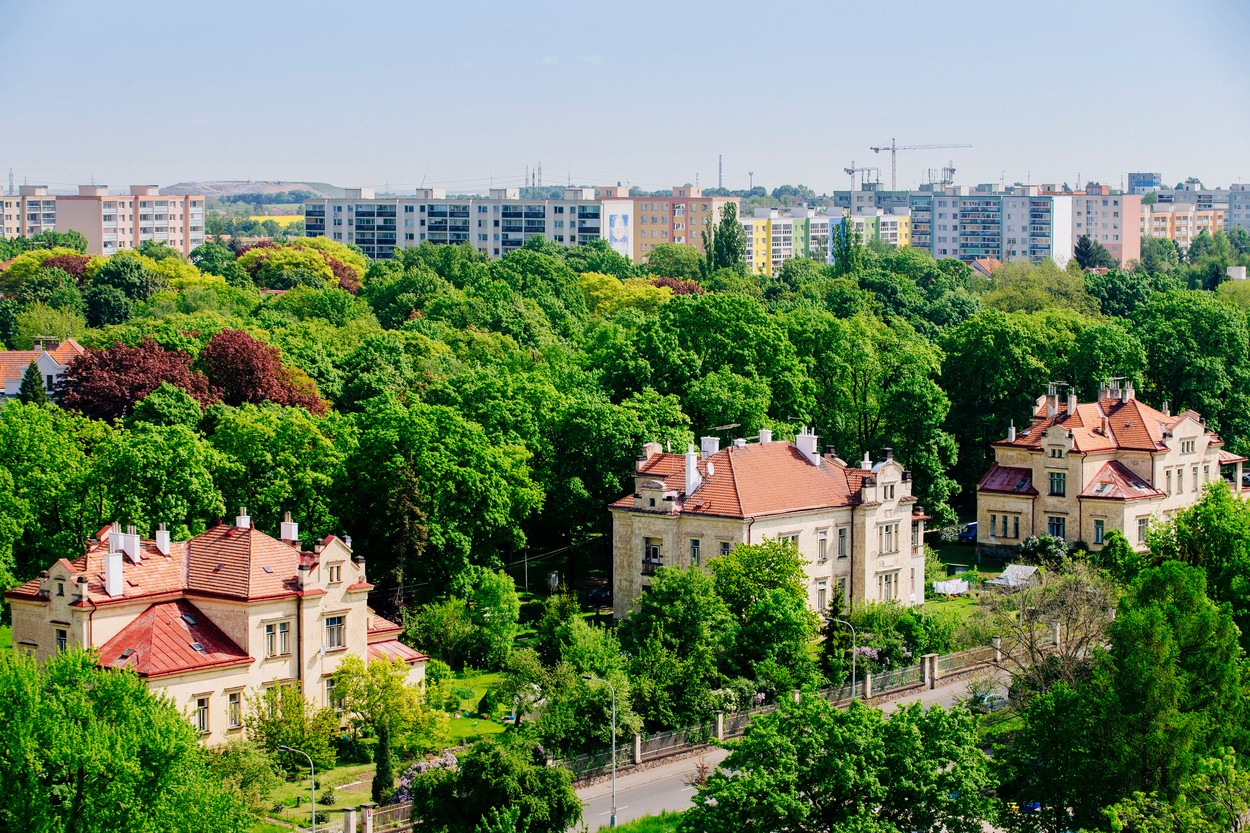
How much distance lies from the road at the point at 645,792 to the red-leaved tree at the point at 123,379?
120 ft

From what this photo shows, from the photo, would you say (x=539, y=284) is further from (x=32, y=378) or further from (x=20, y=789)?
(x=20, y=789)

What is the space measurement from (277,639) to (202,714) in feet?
10.7

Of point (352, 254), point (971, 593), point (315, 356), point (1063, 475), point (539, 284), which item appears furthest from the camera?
point (352, 254)

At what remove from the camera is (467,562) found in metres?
68.7

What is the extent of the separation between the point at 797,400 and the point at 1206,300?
33.8 meters

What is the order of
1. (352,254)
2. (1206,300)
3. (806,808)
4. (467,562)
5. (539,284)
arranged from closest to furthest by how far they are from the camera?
(806,808)
(467,562)
(1206,300)
(539,284)
(352,254)

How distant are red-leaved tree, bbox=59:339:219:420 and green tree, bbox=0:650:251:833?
41.7 meters

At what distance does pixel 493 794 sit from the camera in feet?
151

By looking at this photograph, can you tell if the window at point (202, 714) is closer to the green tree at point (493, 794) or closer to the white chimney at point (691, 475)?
the green tree at point (493, 794)

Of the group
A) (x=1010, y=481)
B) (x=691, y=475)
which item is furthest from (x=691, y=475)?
(x=1010, y=481)

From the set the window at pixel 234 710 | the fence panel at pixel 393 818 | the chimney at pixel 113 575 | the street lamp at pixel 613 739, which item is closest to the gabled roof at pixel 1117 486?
the street lamp at pixel 613 739

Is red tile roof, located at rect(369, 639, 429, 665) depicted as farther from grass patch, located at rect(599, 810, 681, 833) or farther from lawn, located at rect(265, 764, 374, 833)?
grass patch, located at rect(599, 810, 681, 833)

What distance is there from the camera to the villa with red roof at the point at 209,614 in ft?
177

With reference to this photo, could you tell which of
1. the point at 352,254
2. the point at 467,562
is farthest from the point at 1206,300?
the point at 352,254
